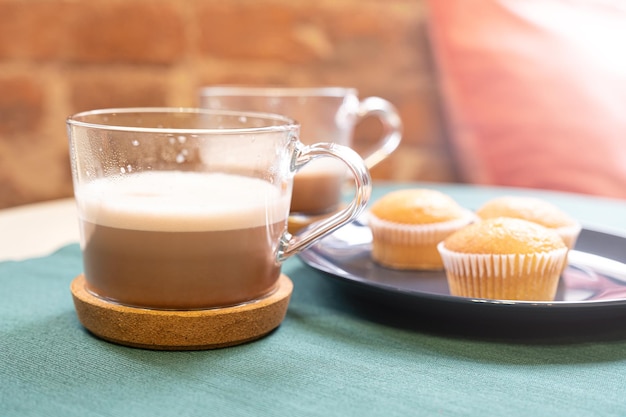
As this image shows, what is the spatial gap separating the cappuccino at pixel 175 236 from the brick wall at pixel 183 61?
49.8 inches

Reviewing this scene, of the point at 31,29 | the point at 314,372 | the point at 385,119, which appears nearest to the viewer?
the point at 314,372

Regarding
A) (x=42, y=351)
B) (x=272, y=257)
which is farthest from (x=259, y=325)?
(x=42, y=351)

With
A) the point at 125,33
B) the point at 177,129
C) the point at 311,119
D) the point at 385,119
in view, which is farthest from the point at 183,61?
the point at 177,129

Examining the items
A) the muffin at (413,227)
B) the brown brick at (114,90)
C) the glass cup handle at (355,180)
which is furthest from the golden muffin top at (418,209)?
the brown brick at (114,90)

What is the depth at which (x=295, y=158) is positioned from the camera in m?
0.78

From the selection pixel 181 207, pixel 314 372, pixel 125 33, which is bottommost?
pixel 314 372

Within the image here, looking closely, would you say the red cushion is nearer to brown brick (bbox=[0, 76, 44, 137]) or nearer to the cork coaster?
brown brick (bbox=[0, 76, 44, 137])

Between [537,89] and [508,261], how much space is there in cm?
119

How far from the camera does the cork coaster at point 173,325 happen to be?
0.72m

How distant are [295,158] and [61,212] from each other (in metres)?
0.73

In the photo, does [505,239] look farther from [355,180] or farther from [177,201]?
[177,201]

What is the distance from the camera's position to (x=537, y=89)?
1929mm

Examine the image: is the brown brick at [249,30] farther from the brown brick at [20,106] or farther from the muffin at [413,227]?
the muffin at [413,227]

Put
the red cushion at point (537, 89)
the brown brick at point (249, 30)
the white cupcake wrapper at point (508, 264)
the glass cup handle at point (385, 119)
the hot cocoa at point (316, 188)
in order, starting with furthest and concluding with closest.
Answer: the brown brick at point (249, 30)
the red cushion at point (537, 89)
the glass cup handle at point (385, 119)
the hot cocoa at point (316, 188)
the white cupcake wrapper at point (508, 264)
